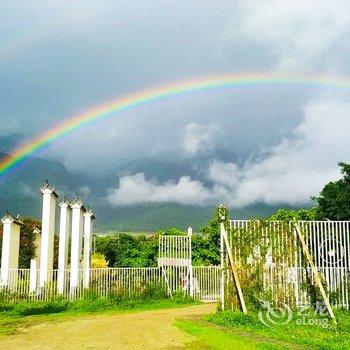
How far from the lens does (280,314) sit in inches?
679

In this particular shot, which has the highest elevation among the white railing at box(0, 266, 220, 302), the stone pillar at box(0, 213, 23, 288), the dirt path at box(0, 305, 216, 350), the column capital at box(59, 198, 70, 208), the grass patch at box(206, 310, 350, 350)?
the column capital at box(59, 198, 70, 208)

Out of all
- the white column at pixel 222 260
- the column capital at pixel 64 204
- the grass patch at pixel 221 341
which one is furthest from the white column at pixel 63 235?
the grass patch at pixel 221 341

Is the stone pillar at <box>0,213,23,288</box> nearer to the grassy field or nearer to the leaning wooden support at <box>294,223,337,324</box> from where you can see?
the grassy field

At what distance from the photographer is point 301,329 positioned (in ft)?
46.1

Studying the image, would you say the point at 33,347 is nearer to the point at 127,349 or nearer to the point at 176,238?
the point at 127,349

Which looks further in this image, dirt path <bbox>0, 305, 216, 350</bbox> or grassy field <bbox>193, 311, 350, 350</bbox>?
dirt path <bbox>0, 305, 216, 350</bbox>

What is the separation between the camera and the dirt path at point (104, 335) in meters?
12.2

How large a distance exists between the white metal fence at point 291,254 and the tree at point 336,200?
13.4m

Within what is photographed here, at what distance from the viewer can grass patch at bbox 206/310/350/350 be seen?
11.4 m

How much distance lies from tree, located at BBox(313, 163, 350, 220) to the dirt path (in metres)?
16.9

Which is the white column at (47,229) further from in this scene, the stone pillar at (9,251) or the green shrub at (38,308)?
the green shrub at (38,308)

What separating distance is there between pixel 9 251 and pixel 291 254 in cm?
1531

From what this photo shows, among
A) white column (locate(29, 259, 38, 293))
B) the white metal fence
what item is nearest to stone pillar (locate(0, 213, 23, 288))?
white column (locate(29, 259, 38, 293))

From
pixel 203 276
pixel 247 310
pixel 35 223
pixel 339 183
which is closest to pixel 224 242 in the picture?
pixel 247 310
